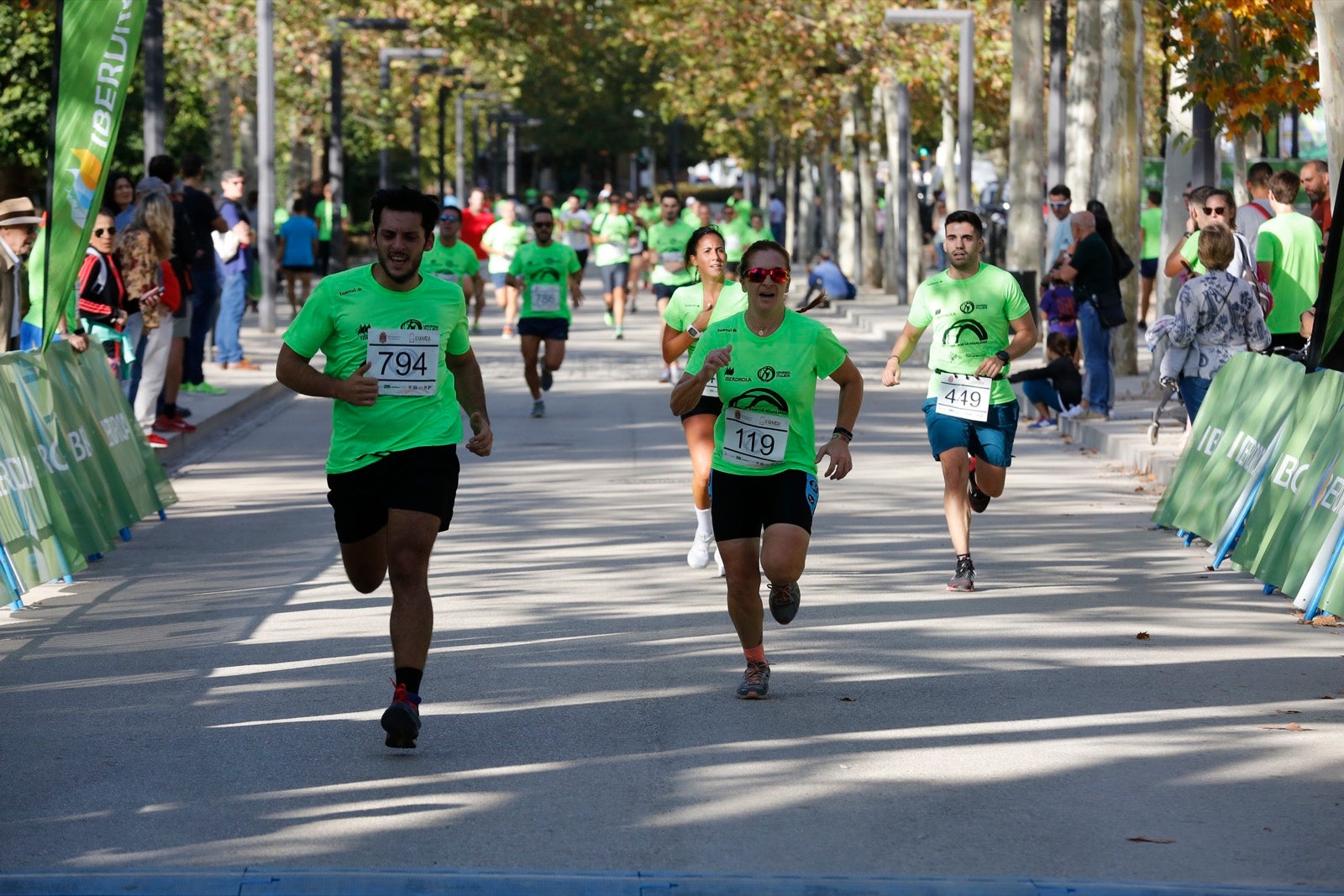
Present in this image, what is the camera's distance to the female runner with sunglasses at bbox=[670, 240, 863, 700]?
304 inches

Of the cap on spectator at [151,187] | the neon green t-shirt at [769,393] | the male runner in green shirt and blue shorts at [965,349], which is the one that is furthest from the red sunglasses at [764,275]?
the cap on spectator at [151,187]

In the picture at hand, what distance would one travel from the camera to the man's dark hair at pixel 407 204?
7.08 meters

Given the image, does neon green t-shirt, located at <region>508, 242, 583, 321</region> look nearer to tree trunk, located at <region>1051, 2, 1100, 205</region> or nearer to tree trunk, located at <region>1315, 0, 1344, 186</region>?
tree trunk, located at <region>1051, 2, 1100, 205</region>

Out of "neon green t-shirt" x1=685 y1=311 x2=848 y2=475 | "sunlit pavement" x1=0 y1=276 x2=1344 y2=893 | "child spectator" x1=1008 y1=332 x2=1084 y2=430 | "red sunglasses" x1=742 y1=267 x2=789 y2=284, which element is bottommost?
"sunlit pavement" x1=0 y1=276 x2=1344 y2=893

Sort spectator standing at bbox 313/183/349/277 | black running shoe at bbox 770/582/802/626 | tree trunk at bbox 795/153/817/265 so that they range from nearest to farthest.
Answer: black running shoe at bbox 770/582/802/626 → spectator standing at bbox 313/183/349/277 → tree trunk at bbox 795/153/817/265

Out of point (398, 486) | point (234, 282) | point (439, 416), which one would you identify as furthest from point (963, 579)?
point (234, 282)

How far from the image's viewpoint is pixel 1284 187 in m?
14.5

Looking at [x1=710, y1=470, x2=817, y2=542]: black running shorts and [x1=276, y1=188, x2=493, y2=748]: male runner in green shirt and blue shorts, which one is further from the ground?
[x1=276, y1=188, x2=493, y2=748]: male runner in green shirt and blue shorts

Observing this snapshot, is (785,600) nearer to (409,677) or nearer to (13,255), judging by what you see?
(409,677)

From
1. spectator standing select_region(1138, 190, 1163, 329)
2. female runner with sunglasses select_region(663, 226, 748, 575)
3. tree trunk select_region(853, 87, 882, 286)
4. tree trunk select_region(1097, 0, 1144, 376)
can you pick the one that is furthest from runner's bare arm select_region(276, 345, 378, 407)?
tree trunk select_region(853, 87, 882, 286)

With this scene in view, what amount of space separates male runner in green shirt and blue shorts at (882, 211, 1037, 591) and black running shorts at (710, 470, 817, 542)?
8.58 feet

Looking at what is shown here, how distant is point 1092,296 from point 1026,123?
9.80 meters

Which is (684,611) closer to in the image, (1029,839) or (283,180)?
(1029,839)

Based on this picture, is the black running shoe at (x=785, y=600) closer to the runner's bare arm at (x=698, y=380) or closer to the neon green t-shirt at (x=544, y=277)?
the runner's bare arm at (x=698, y=380)
